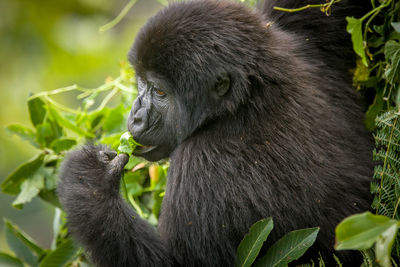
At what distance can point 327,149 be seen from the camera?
3146 mm

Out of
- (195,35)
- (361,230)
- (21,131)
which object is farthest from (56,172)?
(361,230)

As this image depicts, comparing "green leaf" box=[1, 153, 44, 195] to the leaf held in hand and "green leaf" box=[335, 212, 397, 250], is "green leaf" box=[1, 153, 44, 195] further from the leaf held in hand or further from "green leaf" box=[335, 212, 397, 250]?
"green leaf" box=[335, 212, 397, 250]

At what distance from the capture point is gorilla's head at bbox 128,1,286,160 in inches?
125

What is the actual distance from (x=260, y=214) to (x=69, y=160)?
54.0 inches

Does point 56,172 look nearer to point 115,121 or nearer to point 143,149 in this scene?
point 115,121

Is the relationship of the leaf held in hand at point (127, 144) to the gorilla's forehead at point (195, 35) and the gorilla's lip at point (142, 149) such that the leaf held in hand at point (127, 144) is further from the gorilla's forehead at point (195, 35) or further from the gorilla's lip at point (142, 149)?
the gorilla's forehead at point (195, 35)

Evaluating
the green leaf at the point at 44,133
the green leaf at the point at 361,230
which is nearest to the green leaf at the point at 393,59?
the green leaf at the point at 361,230

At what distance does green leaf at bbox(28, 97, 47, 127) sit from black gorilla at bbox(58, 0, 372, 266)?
0.84 m

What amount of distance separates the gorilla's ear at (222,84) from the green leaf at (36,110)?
1.62 m

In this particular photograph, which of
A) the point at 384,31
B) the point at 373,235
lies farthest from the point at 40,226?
the point at 373,235

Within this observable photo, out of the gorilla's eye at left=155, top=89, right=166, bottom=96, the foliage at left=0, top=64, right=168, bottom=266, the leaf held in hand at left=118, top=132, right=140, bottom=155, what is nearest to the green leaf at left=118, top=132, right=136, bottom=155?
the leaf held in hand at left=118, top=132, right=140, bottom=155

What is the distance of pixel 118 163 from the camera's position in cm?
338

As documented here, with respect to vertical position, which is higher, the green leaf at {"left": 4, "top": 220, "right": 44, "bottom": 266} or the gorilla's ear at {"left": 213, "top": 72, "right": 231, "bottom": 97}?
the gorilla's ear at {"left": 213, "top": 72, "right": 231, "bottom": 97}

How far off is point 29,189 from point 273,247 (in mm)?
1961
